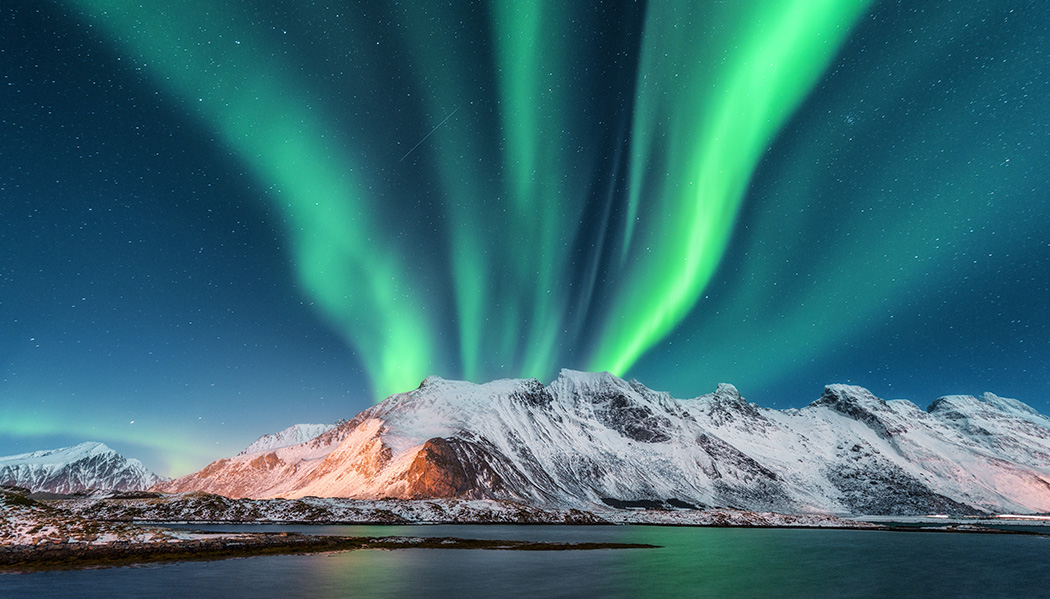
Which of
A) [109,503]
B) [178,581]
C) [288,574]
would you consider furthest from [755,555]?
[109,503]

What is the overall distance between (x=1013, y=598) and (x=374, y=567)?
57.5 metres

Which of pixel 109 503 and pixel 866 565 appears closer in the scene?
pixel 866 565

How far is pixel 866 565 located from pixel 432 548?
59.0 m

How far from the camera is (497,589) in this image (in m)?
40.7

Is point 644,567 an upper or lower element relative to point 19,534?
lower

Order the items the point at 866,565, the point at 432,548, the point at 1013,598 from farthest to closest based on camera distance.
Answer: the point at 432,548 < the point at 866,565 < the point at 1013,598

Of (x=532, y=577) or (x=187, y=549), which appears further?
(x=187, y=549)

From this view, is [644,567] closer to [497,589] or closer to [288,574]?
[497,589]

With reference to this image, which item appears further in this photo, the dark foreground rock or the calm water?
the dark foreground rock

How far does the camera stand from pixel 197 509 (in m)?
147

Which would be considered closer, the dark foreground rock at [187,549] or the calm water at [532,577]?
the calm water at [532,577]

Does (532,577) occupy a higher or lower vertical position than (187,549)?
lower

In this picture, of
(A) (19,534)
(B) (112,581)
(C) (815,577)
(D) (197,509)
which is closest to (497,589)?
(B) (112,581)

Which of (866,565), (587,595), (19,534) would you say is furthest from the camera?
(866,565)
